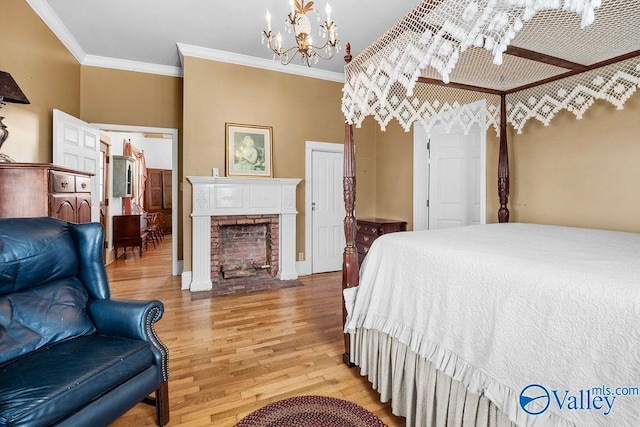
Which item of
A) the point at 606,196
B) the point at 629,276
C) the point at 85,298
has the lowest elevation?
the point at 85,298

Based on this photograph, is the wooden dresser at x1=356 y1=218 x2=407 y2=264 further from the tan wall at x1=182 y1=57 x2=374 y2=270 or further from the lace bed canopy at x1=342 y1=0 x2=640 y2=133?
the lace bed canopy at x1=342 y1=0 x2=640 y2=133

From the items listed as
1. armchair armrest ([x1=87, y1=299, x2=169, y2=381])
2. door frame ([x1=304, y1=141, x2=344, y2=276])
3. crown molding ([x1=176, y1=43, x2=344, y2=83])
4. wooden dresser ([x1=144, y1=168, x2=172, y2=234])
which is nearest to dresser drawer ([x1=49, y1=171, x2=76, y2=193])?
armchair armrest ([x1=87, y1=299, x2=169, y2=381])

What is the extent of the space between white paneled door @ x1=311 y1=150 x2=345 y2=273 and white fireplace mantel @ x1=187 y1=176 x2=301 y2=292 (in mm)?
442

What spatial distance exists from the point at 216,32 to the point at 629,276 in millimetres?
3971

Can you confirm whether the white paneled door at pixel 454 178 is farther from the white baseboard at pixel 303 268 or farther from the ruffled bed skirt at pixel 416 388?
the ruffled bed skirt at pixel 416 388

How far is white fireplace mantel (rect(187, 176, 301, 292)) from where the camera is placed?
3.85m

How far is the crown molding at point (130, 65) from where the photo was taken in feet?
13.4

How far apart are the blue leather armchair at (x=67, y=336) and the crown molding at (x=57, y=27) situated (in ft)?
8.33

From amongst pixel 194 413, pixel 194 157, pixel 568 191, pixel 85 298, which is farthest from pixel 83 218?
pixel 568 191

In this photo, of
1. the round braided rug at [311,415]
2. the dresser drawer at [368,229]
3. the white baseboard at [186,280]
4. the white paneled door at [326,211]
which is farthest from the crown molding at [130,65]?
the round braided rug at [311,415]

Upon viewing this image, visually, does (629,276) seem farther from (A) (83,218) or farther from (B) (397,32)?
(A) (83,218)

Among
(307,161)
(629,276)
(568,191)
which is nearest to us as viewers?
Answer: (629,276)

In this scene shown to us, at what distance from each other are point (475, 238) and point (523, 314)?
0.82m

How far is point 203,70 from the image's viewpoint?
3930 millimetres
